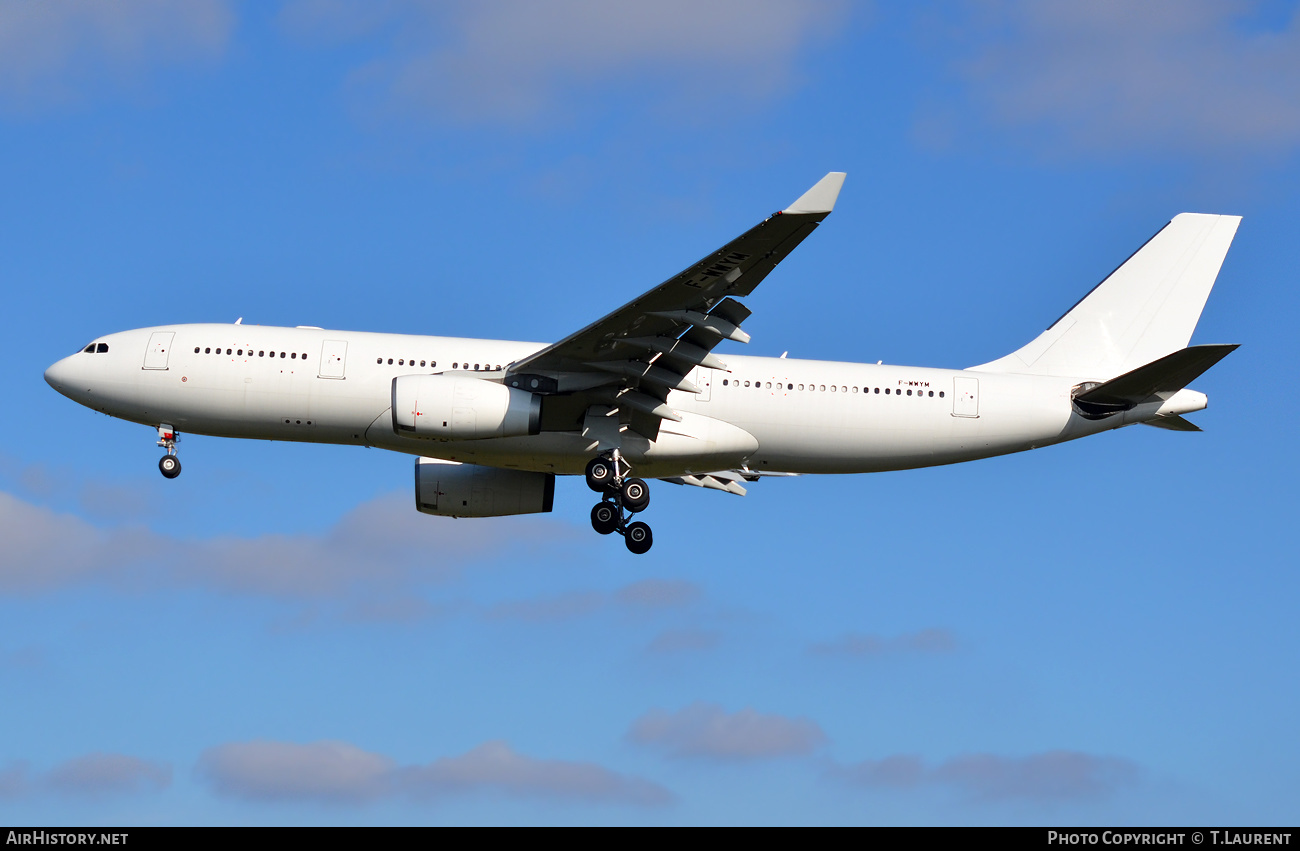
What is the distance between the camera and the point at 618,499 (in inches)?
1203

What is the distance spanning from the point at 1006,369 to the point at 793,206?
1176 cm

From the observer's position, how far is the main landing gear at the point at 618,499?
99.1 feet

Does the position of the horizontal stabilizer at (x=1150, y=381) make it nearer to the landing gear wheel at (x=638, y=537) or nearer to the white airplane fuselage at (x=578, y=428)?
the white airplane fuselage at (x=578, y=428)

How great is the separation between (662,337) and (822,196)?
19.2ft

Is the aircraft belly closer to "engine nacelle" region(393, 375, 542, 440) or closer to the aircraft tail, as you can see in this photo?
the aircraft tail

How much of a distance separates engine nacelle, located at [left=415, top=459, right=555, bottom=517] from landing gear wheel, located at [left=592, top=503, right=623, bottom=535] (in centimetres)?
317

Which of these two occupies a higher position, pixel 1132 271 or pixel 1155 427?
pixel 1132 271

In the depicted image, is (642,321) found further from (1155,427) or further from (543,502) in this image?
(1155,427)
